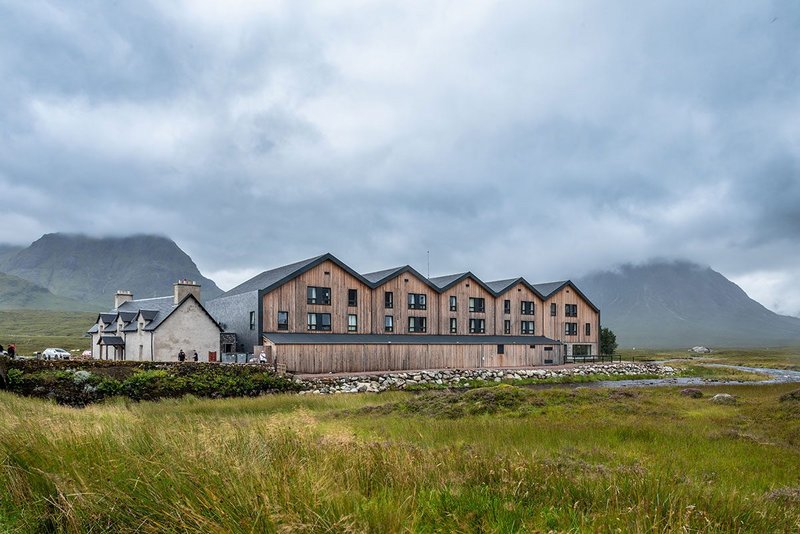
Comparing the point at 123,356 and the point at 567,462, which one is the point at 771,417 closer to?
the point at 567,462

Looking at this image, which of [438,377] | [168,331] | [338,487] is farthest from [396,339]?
[338,487]

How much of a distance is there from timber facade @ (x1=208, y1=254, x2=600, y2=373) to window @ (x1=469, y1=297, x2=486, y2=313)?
19 centimetres

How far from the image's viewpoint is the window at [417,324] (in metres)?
62.9

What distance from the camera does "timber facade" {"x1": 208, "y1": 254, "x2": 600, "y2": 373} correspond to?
52.8 m

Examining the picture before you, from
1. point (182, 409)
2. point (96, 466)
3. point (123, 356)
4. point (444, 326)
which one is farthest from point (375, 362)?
point (96, 466)

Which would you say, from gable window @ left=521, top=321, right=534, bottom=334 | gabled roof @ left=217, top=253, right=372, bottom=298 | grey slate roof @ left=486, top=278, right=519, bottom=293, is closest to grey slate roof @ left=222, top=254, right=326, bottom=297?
gabled roof @ left=217, top=253, right=372, bottom=298

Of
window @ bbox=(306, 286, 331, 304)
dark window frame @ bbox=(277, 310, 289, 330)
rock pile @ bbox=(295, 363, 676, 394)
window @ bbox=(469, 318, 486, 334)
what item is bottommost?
rock pile @ bbox=(295, 363, 676, 394)

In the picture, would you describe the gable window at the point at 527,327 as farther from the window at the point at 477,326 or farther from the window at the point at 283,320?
the window at the point at 283,320

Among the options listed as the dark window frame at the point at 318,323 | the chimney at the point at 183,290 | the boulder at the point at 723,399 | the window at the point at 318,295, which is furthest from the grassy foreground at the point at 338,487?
the window at the point at 318,295

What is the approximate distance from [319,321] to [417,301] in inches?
489

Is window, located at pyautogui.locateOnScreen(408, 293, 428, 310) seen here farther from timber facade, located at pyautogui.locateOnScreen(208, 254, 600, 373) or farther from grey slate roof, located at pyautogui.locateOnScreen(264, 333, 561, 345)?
grey slate roof, located at pyautogui.locateOnScreen(264, 333, 561, 345)

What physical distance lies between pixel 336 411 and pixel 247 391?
1186 centimetres

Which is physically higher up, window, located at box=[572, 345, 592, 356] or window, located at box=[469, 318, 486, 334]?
window, located at box=[469, 318, 486, 334]

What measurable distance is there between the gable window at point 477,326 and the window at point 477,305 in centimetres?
121
